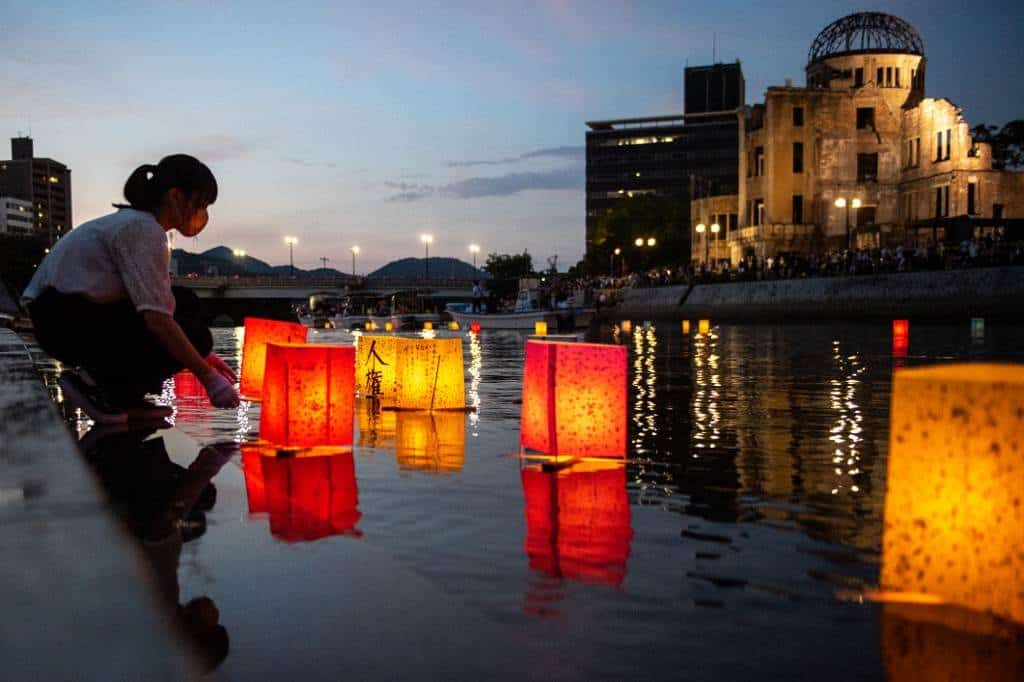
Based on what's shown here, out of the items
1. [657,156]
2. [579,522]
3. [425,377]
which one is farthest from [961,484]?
[657,156]

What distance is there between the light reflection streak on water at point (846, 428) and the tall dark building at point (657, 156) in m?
153

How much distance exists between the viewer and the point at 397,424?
8.15 m

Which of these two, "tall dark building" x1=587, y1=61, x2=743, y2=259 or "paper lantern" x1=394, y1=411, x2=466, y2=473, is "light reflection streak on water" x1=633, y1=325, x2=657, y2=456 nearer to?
"paper lantern" x1=394, y1=411, x2=466, y2=473

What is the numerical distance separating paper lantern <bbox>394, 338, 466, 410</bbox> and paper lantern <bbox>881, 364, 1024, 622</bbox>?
6.04 metres

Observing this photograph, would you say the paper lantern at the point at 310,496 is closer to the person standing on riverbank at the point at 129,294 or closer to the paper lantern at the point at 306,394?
the paper lantern at the point at 306,394

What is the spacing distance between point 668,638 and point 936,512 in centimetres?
92

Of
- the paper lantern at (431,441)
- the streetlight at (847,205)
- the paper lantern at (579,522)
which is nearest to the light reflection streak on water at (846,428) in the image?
the paper lantern at (579,522)

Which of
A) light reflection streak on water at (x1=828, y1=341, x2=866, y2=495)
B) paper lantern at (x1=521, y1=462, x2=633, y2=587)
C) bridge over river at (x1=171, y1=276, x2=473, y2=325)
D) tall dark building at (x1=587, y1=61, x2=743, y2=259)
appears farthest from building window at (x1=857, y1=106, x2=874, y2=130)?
tall dark building at (x1=587, y1=61, x2=743, y2=259)

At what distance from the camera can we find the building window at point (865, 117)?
6994cm

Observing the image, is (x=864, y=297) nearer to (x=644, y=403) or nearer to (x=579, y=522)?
(x=644, y=403)

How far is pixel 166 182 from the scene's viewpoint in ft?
19.6

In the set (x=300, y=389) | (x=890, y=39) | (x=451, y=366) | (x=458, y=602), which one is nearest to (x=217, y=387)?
(x=300, y=389)

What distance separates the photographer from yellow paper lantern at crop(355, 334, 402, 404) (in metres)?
9.66

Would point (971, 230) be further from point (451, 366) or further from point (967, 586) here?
point (967, 586)
